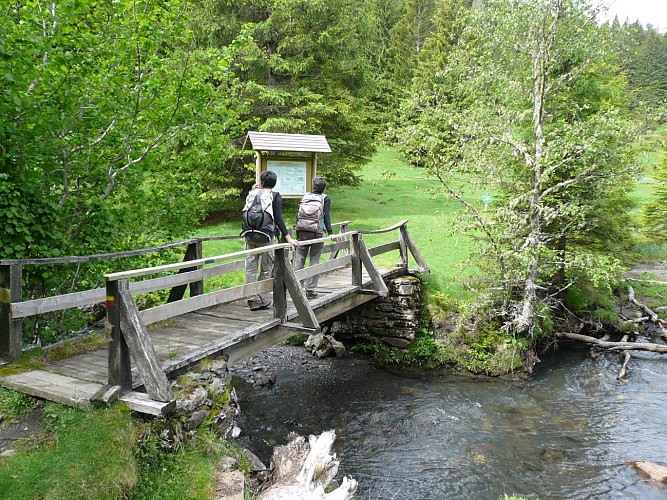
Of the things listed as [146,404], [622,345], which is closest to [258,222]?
[146,404]

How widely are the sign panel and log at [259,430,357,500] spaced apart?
284 inches

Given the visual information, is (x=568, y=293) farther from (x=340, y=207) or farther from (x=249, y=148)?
(x=340, y=207)

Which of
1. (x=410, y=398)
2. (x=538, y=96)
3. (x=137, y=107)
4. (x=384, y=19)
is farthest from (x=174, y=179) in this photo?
(x=384, y=19)

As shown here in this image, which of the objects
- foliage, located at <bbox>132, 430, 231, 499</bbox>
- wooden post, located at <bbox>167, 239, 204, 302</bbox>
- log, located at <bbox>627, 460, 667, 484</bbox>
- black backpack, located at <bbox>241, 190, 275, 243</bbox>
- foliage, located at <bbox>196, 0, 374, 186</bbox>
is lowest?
log, located at <bbox>627, 460, 667, 484</bbox>

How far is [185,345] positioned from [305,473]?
2.16 meters

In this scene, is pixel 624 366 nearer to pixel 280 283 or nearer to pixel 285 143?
pixel 280 283

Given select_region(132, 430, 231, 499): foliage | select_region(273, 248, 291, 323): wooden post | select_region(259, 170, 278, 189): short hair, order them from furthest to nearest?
select_region(259, 170, 278, 189): short hair, select_region(273, 248, 291, 323): wooden post, select_region(132, 430, 231, 499): foliage

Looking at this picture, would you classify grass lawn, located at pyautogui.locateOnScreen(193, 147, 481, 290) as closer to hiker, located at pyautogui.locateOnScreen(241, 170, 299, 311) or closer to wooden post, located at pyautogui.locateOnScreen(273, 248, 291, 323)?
hiker, located at pyautogui.locateOnScreen(241, 170, 299, 311)

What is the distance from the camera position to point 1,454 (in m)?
4.42

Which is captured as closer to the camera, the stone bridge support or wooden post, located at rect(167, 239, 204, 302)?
wooden post, located at rect(167, 239, 204, 302)

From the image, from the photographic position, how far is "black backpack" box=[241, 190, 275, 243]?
24.6ft

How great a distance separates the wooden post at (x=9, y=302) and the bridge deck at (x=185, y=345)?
0.47m

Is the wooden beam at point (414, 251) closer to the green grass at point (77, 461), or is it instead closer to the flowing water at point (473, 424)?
the flowing water at point (473, 424)

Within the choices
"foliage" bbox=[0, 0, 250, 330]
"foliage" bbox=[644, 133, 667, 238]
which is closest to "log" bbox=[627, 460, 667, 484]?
"foliage" bbox=[0, 0, 250, 330]
